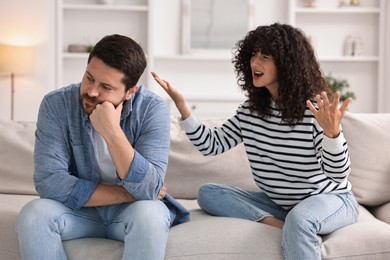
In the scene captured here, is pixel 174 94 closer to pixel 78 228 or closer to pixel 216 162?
pixel 216 162

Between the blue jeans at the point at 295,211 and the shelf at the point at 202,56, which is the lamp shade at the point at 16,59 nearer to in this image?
the shelf at the point at 202,56

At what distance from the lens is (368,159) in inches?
112

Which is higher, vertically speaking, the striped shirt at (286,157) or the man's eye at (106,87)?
the man's eye at (106,87)

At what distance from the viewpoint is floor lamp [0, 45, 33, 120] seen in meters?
5.65

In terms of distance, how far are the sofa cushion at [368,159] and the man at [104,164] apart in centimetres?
82

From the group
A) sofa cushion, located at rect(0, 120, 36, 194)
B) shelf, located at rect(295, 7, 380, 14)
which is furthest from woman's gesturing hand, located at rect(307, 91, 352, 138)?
shelf, located at rect(295, 7, 380, 14)

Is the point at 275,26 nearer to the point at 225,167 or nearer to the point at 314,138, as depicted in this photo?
the point at 314,138

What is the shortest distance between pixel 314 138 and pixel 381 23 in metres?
4.12

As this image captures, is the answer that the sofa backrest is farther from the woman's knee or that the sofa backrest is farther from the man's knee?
the man's knee

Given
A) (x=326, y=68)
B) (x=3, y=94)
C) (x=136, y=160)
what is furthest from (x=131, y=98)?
(x=326, y=68)

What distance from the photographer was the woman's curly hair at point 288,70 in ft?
8.16

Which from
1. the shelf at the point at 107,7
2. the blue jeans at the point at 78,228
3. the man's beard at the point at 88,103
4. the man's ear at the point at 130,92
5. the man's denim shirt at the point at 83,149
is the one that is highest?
the shelf at the point at 107,7

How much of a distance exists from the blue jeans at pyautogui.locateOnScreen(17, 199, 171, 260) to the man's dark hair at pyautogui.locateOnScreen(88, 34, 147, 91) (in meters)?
0.41

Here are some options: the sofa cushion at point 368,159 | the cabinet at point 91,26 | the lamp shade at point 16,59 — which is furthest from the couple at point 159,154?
the cabinet at point 91,26
